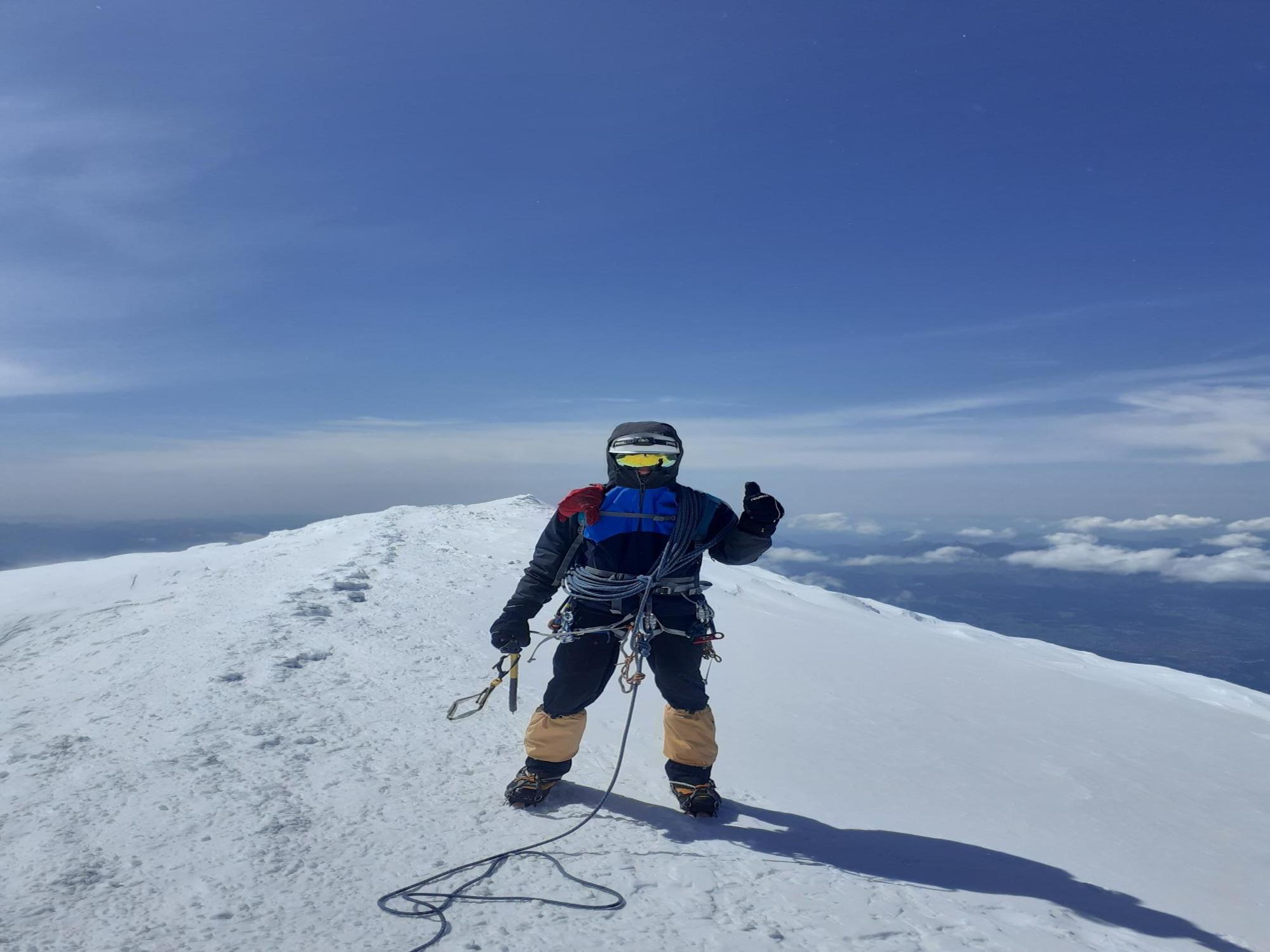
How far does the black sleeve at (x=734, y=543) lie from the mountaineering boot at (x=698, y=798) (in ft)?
4.85

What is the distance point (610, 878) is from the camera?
3.33 m

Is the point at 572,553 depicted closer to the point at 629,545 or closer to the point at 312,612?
the point at 629,545

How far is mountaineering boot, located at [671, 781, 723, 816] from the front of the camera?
4.30m

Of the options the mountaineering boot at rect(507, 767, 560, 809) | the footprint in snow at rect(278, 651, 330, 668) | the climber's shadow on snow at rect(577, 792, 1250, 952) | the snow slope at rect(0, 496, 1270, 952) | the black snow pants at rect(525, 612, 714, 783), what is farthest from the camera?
the footprint in snow at rect(278, 651, 330, 668)

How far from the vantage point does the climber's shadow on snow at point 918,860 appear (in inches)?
137

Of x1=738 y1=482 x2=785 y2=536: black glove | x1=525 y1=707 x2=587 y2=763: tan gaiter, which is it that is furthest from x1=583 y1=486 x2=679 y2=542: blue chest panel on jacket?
x1=525 y1=707 x2=587 y2=763: tan gaiter

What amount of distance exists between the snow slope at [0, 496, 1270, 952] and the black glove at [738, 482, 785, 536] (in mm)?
1886

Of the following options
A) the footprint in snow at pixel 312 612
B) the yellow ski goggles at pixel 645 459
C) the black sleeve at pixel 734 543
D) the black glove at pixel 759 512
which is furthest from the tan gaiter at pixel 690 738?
the footprint in snow at pixel 312 612

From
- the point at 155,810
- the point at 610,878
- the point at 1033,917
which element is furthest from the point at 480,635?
the point at 1033,917

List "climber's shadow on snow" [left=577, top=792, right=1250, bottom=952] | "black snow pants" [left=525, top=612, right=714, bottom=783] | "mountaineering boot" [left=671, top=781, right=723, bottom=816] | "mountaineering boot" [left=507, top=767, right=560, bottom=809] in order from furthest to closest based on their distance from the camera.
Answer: "black snow pants" [left=525, top=612, right=714, bottom=783] < "mountaineering boot" [left=671, top=781, right=723, bottom=816] < "mountaineering boot" [left=507, top=767, right=560, bottom=809] < "climber's shadow on snow" [left=577, top=792, right=1250, bottom=952]

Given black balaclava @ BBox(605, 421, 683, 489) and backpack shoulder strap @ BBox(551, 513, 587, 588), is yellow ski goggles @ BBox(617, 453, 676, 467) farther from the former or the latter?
backpack shoulder strap @ BBox(551, 513, 587, 588)

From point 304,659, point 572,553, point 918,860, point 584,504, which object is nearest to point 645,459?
point 584,504

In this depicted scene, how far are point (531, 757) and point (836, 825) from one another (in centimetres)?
208

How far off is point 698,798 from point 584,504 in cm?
205
